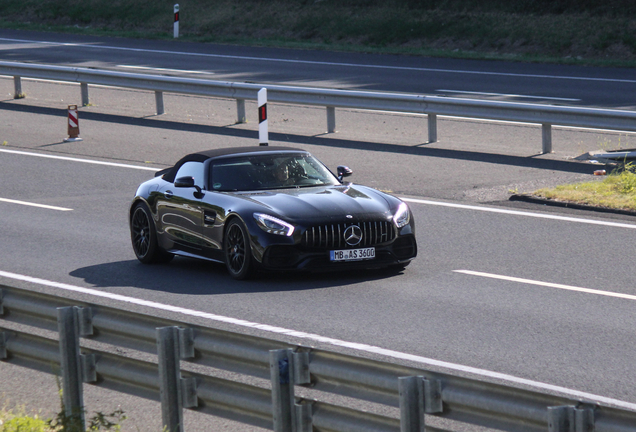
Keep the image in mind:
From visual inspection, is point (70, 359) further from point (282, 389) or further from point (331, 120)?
point (331, 120)

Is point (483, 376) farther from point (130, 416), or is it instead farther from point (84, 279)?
point (84, 279)

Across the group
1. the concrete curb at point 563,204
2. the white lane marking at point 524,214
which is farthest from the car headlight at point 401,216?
the concrete curb at point 563,204

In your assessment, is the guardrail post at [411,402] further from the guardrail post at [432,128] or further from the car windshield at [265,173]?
the guardrail post at [432,128]

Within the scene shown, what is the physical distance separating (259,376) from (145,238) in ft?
21.2

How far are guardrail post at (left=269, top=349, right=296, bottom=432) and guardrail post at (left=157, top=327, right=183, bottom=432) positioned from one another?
66cm

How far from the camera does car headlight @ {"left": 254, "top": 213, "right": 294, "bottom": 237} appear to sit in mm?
9844

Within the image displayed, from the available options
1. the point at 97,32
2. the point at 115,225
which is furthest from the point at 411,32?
the point at 115,225

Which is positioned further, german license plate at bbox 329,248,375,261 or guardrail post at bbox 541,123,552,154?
guardrail post at bbox 541,123,552,154

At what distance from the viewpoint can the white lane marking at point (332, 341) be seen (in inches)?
261

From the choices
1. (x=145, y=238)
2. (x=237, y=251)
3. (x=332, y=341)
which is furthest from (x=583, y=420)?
(x=145, y=238)

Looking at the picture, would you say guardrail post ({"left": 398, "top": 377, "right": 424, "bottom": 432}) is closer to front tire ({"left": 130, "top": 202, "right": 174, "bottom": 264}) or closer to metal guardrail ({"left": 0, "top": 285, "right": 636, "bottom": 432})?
metal guardrail ({"left": 0, "top": 285, "right": 636, "bottom": 432})

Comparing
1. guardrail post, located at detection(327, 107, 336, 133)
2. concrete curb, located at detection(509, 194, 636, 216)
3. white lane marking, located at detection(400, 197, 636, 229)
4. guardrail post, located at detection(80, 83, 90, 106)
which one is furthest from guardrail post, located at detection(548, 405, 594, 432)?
guardrail post, located at detection(80, 83, 90, 106)

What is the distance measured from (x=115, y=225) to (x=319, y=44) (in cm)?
2431

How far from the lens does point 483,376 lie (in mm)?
7039
